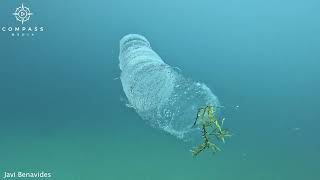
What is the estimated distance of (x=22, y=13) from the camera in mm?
2834

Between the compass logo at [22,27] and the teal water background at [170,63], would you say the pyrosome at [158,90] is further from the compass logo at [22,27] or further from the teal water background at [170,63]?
the compass logo at [22,27]

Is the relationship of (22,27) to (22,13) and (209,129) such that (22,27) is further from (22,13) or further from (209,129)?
(209,129)

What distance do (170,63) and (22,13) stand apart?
91cm

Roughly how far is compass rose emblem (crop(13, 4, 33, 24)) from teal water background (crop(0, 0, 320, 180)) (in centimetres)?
3

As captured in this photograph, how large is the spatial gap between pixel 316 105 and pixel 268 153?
40cm

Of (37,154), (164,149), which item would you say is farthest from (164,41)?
(37,154)

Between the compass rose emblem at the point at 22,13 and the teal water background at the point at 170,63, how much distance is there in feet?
0.10

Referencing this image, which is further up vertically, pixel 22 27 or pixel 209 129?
pixel 22 27

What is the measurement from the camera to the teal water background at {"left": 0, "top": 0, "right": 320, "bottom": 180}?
9.25ft

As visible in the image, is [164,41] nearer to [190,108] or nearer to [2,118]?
[190,108]

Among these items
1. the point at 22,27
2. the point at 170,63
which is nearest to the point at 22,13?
the point at 22,27

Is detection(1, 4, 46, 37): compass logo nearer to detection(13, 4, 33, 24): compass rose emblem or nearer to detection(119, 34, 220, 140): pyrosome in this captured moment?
detection(13, 4, 33, 24): compass rose emblem

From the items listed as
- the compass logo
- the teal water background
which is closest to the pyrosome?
the teal water background

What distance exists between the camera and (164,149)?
284 centimetres
